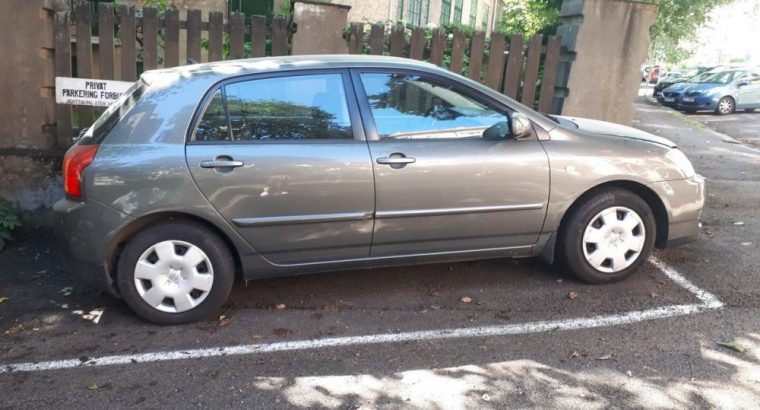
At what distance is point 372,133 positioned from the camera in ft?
13.2

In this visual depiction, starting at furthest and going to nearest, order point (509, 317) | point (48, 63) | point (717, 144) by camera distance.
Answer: point (717, 144) → point (48, 63) → point (509, 317)

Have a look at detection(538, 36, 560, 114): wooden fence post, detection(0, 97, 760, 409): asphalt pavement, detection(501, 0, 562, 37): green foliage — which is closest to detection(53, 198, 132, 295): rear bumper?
detection(0, 97, 760, 409): asphalt pavement

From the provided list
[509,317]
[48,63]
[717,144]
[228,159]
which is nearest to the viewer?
[228,159]

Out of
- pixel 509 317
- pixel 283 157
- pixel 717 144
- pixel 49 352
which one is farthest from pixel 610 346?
pixel 717 144

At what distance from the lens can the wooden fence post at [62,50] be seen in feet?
19.0

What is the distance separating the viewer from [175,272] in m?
3.92

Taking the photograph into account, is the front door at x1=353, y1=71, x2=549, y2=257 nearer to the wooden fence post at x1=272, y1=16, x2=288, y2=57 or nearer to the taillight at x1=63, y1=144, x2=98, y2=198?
the taillight at x1=63, y1=144, x2=98, y2=198

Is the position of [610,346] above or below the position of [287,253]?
below

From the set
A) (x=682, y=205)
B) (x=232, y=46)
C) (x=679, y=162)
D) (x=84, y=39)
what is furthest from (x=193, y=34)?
(x=682, y=205)

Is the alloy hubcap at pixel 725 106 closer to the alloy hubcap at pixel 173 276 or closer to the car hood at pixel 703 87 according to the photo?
the car hood at pixel 703 87

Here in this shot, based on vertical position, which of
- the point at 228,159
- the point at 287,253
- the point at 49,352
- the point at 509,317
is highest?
the point at 228,159

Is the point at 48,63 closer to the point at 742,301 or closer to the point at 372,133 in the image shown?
the point at 372,133

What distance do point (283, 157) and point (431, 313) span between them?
1390mm

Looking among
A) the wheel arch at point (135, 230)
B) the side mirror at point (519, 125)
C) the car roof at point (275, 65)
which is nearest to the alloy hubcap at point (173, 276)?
the wheel arch at point (135, 230)
